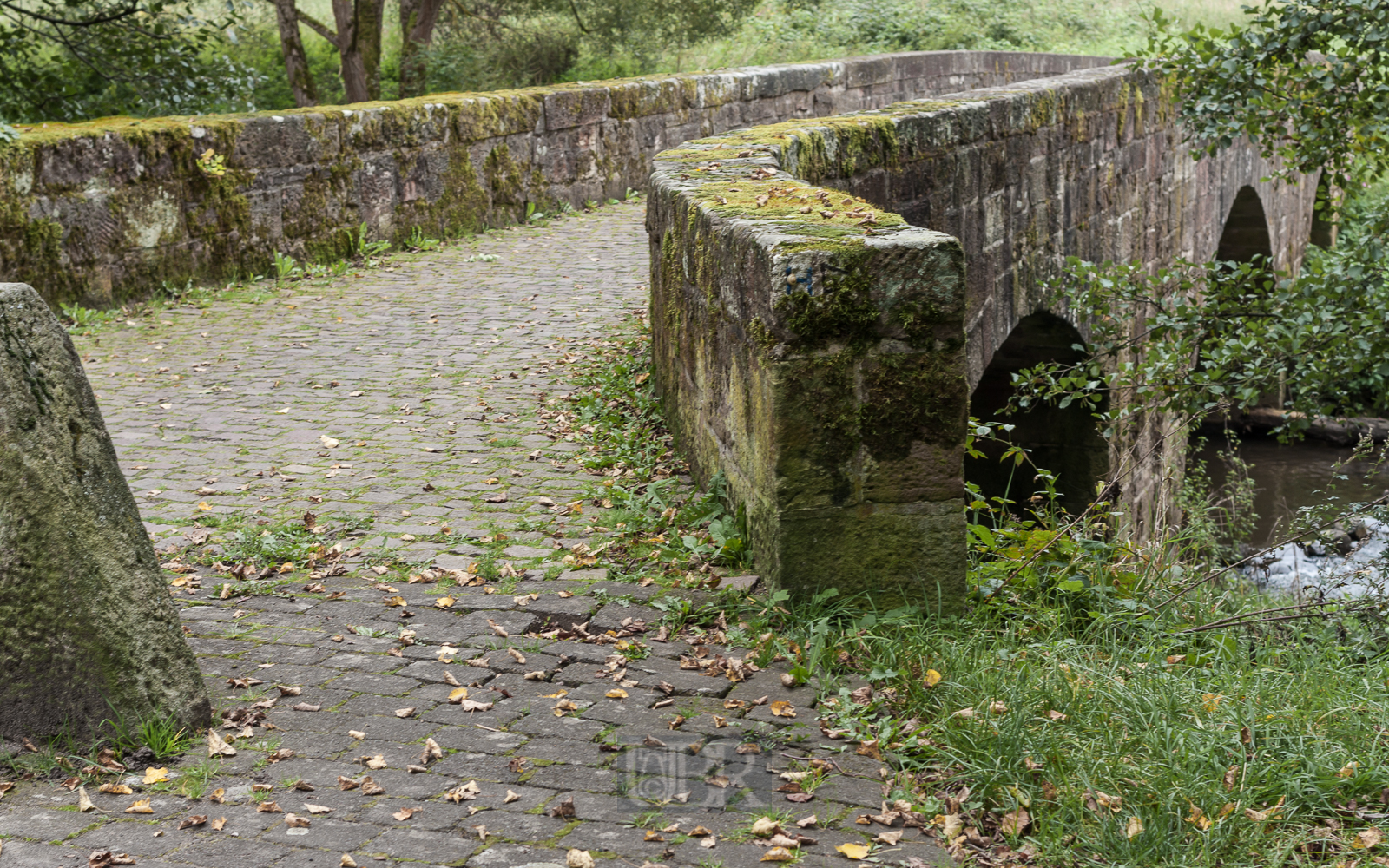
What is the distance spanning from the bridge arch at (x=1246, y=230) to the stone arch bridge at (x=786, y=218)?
0.10 meters

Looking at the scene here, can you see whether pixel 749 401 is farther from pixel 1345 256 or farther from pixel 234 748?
pixel 1345 256

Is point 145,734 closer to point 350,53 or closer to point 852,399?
point 852,399

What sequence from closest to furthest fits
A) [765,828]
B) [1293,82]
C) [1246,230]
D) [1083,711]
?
1. [765,828]
2. [1083,711]
3. [1293,82]
4. [1246,230]

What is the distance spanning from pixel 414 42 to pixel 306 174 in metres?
8.92

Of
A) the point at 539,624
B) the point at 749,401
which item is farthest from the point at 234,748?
the point at 749,401

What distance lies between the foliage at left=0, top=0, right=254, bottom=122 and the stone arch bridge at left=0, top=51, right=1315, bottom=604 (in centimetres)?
221

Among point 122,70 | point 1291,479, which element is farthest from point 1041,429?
point 122,70

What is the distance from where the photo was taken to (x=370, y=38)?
16172 millimetres

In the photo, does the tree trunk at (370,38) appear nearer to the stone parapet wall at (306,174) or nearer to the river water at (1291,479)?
the stone parapet wall at (306,174)

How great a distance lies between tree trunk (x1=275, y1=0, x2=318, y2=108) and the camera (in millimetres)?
15977

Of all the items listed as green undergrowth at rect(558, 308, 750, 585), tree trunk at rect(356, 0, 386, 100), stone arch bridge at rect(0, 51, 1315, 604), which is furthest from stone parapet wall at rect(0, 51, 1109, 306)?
tree trunk at rect(356, 0, 386, 100)

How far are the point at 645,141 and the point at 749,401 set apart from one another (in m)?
9.68

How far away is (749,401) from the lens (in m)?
4.02

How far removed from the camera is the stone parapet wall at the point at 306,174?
26.2 feet
